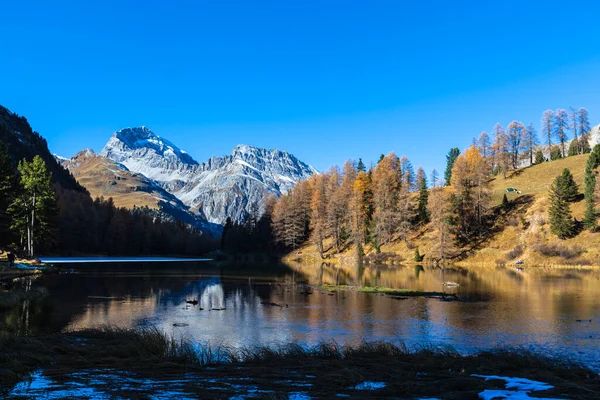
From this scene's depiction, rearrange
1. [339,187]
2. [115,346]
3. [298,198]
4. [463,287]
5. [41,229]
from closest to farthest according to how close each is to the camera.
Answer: [115,346] < [463,287] < [41,229] < [339,187] < [298,198]

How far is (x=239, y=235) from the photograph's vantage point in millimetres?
175000

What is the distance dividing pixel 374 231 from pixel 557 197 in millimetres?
Answer: 44271

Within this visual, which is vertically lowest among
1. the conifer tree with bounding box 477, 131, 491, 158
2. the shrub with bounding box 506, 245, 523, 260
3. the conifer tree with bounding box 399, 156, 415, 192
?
the shrub with bounding box 506, 245, 523, 260

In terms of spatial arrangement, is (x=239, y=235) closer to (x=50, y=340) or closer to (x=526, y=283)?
(x=526, y=283)

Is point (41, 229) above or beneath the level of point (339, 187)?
beneath

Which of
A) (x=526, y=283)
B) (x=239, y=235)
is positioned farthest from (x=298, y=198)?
(x=526, y=283)

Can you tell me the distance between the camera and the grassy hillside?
90.6 metres

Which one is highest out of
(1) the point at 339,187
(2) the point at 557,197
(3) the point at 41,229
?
(1) the point at 339,187

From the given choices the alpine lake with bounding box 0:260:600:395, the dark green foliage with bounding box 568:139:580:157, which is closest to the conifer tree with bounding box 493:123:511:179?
the dark green foliage with bounding box 568:139:580:157

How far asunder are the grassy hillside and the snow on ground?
8483cm

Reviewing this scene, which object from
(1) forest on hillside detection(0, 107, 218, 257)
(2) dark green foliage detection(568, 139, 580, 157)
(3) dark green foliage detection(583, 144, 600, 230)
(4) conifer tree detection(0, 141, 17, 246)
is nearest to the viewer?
(4) conifer tree detection(0, 141, 17, 246)

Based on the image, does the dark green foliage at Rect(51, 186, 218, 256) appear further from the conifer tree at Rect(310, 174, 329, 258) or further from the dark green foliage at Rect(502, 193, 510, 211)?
the dark green foliage at Rect(502, 193, 510, 211)

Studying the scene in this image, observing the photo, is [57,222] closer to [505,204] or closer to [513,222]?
[513,222]

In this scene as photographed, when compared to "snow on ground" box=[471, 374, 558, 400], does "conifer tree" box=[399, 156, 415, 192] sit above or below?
above
